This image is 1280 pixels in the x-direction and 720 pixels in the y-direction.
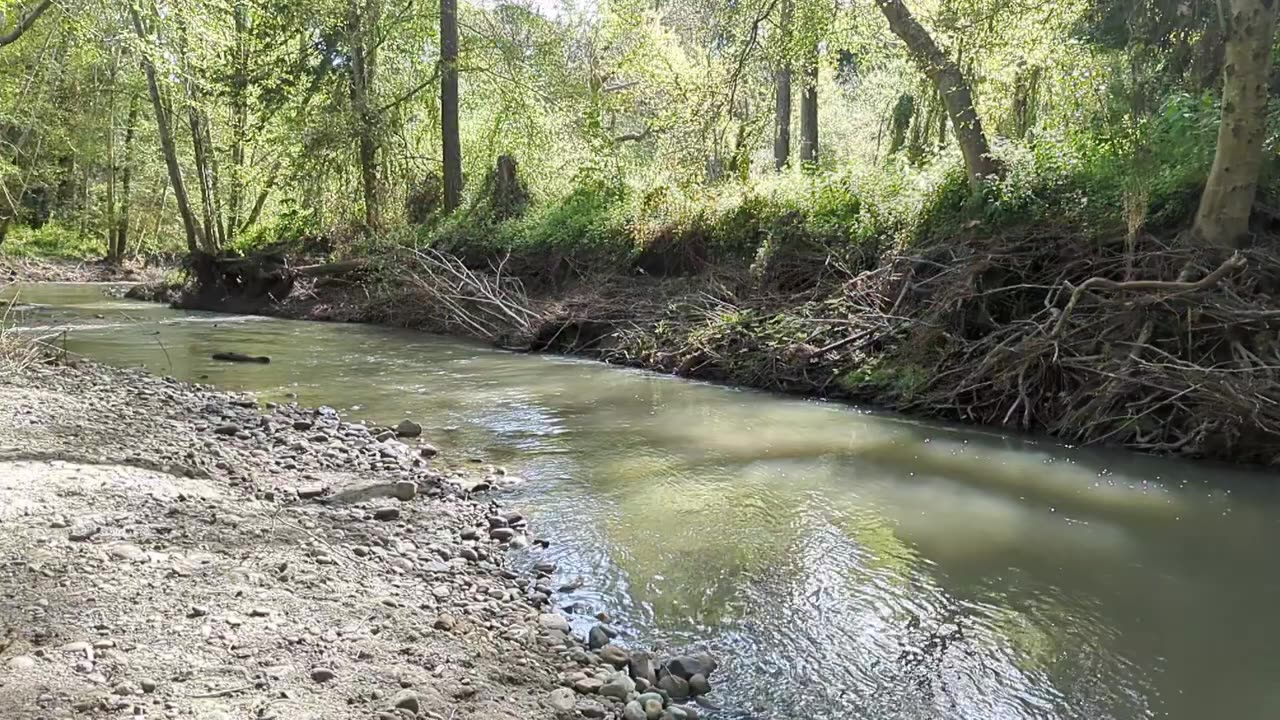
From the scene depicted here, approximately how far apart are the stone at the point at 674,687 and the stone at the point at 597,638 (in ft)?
1.41

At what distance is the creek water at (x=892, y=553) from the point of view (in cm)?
370

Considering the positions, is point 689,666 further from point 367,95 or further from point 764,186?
point 367,95

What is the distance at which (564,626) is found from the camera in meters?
4.04

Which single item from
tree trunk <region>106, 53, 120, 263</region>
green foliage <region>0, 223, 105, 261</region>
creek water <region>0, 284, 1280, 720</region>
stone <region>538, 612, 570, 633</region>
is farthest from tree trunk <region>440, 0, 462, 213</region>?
green foliage <region>0, 223, 105, 261</region>

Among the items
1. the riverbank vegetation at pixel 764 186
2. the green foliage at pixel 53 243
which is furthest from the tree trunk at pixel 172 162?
the green foliage at pixel 53 243

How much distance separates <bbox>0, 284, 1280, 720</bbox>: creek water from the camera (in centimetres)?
370

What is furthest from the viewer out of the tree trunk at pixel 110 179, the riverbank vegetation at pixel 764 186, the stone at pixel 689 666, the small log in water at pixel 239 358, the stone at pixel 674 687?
the tree trunk at pixel 110 179

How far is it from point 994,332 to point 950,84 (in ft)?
14.5

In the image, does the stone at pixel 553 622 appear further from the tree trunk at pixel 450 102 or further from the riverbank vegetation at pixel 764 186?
the tree trunk at pixel 450 102

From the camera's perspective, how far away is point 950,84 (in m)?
11.7

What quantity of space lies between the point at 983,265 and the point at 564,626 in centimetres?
746

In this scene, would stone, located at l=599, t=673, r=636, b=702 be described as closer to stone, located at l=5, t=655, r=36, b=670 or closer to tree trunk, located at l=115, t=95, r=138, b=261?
stone, located at l=5, t=655, r=36, b=670

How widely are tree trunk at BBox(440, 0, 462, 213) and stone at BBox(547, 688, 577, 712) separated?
18992 mm

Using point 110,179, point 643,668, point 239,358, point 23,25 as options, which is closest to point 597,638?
point 643,668
